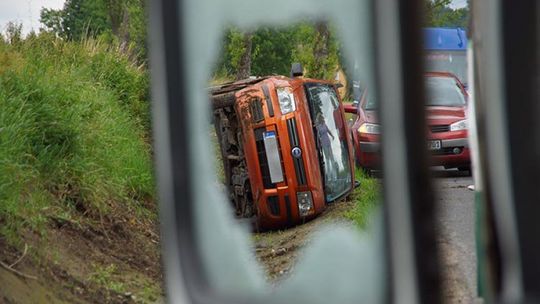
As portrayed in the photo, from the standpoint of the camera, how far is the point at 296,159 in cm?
167

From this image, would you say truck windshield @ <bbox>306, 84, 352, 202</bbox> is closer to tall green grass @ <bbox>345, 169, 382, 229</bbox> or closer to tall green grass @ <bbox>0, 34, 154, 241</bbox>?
tall green grass @ <bbox>345, 169, 382, 229</bbox>

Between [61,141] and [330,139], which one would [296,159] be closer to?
[330,139]

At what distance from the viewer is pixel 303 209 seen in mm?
1678

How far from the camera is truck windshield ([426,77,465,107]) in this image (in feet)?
4.30

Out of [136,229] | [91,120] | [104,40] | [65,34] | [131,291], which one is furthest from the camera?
[104,40]

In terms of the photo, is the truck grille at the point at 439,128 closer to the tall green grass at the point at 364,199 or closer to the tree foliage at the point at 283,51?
the tall green grass at the point at 364,199

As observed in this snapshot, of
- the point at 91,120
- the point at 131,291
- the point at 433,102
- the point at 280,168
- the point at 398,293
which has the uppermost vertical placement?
the point at 433,102

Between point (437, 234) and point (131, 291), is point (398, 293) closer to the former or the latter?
point (437, 234)

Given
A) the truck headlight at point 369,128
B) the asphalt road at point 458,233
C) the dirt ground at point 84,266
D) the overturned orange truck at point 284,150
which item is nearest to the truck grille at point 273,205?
the overturned orange truck at point 284,150

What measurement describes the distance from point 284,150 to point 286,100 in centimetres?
10

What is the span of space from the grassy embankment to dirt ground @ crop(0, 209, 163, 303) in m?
0.01

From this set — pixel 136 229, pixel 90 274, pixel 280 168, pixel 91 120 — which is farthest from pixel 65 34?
pixel 280 168

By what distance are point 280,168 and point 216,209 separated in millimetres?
137

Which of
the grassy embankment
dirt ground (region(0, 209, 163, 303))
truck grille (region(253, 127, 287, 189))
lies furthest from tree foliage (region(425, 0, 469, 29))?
the grassy embankment
